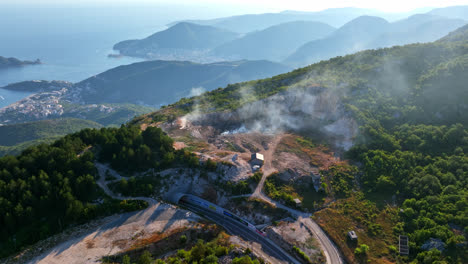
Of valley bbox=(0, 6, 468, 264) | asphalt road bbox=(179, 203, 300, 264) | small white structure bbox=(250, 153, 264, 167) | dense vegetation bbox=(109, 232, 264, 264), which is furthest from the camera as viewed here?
small white structure bbox=(250, 153, 264, 167)

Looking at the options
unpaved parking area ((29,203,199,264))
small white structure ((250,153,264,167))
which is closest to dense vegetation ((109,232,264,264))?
unpaved parking area ((29,203,199,264))

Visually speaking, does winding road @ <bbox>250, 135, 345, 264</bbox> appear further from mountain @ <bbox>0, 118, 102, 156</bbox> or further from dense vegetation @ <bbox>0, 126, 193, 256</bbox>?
mountain @ <bbox>0, 118, 102, 156</bbox>

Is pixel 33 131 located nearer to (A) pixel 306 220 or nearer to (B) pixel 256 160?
(B) pixel 256 160

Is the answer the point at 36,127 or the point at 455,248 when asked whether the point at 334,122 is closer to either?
the point at 455,248

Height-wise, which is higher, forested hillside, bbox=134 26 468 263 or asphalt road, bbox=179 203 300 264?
forested hillside, bbox=134 26 468 263

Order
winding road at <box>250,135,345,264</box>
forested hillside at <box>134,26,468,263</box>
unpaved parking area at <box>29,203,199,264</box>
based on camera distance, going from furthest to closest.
A: forested hillside at <box>134,26,468,263</box> → winding road at <box>250,135,345,264</box> → unpaved parking area at <box>29,203,199,264</box>

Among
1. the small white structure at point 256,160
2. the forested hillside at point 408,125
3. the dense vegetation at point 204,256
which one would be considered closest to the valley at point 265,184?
the dense vegetation at point 204,256

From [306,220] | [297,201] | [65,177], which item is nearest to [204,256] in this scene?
[306,220]

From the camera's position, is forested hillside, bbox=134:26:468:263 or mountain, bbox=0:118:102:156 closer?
forested hillside, bbox=134:26:468:263
